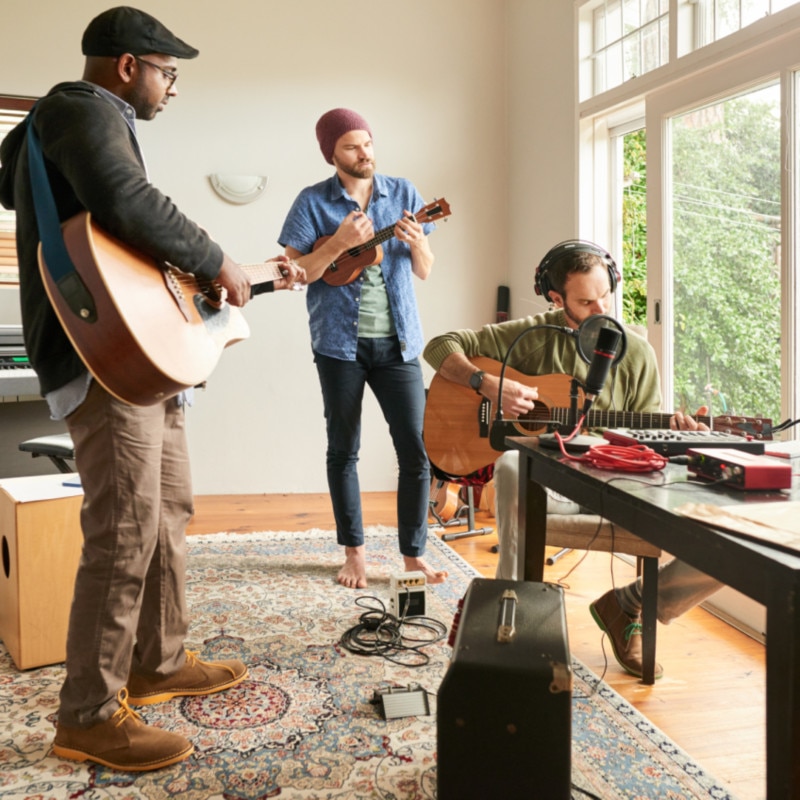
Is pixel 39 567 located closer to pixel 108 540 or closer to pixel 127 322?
pixel 108 540

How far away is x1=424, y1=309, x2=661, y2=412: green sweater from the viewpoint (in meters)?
2.12

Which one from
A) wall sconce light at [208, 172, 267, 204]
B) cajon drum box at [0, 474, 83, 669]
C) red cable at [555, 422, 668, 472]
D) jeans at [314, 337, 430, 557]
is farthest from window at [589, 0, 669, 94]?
cajon drum box at [0, 474, 83, 669]

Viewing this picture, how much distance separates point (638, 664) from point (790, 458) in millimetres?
877

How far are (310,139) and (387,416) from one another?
7.27 feet

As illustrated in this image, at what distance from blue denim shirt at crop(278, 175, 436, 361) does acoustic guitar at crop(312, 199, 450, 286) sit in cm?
3

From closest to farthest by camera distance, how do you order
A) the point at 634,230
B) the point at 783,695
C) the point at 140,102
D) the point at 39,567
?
Result: the point at 783,695, the point at 140,102, the point at 39,567, the point at 634,230

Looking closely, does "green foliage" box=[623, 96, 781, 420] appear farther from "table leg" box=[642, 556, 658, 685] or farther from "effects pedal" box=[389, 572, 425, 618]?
"effects pedal" box=[389, 572, 425, 618]

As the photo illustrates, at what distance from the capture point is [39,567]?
1991mm

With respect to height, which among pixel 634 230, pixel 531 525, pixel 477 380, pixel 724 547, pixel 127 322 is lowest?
pixel 531 525

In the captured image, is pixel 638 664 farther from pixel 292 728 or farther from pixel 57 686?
pixel 57 686

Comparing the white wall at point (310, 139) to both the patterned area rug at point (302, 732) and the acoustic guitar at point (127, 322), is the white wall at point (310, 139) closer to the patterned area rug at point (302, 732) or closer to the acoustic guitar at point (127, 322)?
the patterned area rug at point (302, 732)

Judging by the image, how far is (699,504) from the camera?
38.5 inches

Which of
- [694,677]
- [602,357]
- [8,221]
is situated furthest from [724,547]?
[8,221]

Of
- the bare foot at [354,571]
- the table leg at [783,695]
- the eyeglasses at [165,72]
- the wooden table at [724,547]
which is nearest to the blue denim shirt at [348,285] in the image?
the bare foot at [354,571]
